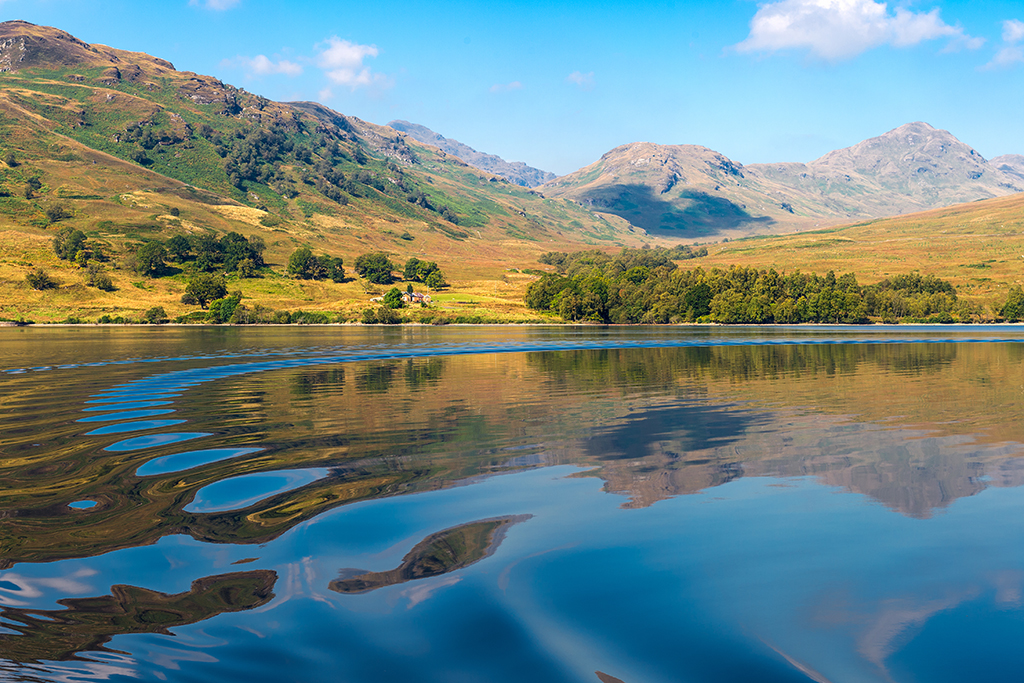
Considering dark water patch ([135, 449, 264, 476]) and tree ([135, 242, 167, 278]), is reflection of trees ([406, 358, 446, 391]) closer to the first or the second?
dark water patch ([135, 449, 264, 476])

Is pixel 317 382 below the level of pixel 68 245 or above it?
below

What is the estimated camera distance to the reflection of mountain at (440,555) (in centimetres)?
848

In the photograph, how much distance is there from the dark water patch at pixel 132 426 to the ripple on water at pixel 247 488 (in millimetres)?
8302

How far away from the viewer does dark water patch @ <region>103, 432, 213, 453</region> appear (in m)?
17.2

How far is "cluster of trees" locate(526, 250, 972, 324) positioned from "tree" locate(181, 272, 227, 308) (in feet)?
272

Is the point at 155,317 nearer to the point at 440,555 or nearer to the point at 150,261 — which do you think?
the point at 150,261

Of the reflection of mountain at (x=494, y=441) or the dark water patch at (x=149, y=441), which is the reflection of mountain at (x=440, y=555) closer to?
the reflection of mountain at (x=494, y=441)

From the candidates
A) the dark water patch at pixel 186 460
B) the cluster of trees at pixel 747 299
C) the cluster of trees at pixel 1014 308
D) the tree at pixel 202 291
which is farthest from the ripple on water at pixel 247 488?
the cluster of trees at pixel 1014 308

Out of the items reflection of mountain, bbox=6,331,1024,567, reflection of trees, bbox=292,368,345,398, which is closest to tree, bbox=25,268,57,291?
reflection of mountain, bbox=6,331,1024,567

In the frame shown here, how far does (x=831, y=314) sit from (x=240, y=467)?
529 ft

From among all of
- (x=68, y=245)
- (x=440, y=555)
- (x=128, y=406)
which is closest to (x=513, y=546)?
(x=440, y=555)

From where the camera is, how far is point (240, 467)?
1498 centimetres

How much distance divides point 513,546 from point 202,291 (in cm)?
17770

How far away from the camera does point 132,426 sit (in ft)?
68.3
